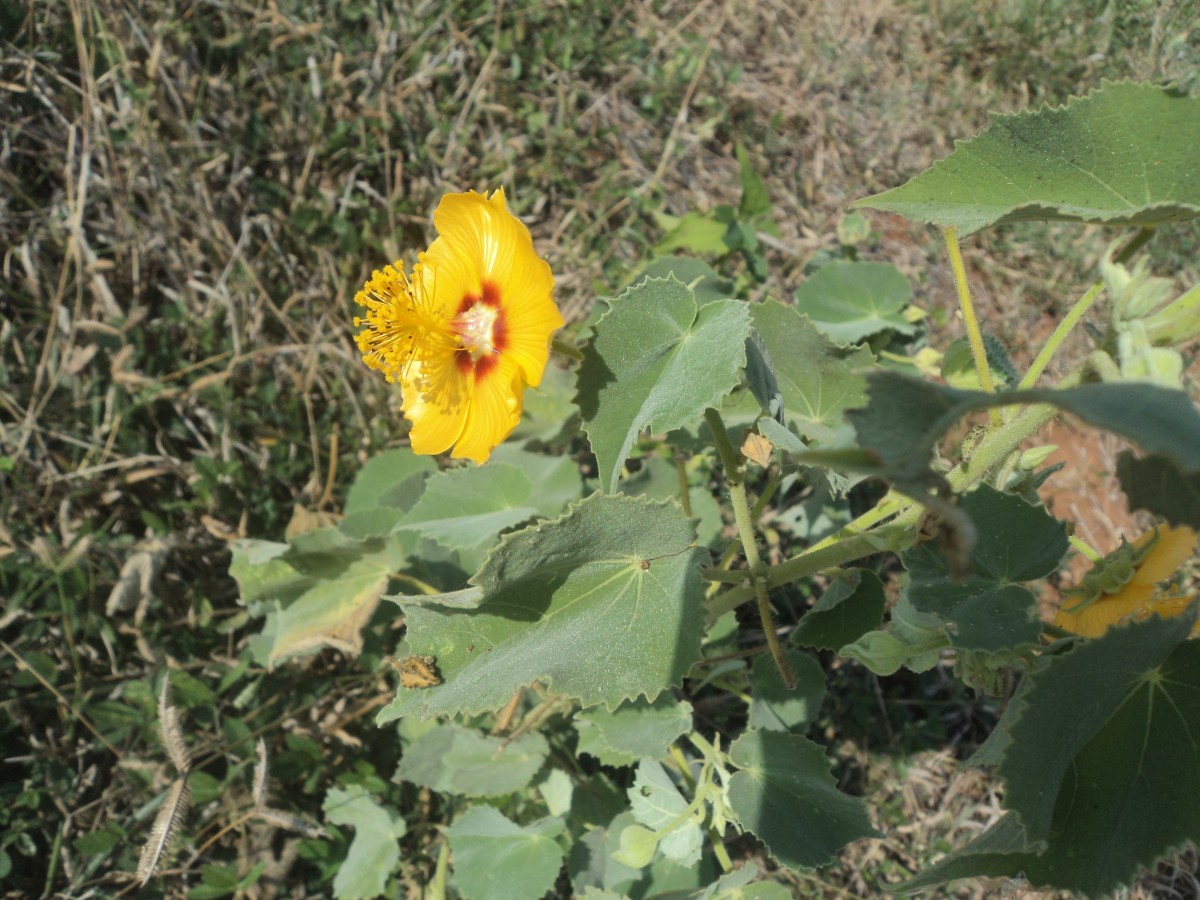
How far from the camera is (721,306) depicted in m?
1.08

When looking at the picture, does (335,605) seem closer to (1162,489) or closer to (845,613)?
(845,613)

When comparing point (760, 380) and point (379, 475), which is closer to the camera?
point (760, 380)

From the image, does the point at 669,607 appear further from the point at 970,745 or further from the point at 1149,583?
the point at 970,745

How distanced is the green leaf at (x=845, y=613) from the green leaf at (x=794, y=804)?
0.53 ft

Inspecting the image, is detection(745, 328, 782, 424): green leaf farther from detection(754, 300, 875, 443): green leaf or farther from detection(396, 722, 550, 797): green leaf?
detection(396, 722, 550, 797): green leaf

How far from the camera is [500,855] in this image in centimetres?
160

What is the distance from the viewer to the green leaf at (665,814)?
132cm

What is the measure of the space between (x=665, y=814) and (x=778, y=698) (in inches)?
12.0

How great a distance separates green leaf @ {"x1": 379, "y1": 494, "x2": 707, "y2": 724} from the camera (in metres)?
1.06

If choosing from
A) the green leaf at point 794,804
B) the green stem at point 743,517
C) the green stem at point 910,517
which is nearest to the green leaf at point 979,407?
the green stem at point 910,517

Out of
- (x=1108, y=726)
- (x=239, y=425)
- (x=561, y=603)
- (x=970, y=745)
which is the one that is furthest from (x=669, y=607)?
(x=239, y=425)

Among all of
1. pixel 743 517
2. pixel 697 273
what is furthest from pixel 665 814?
pixel 697 273

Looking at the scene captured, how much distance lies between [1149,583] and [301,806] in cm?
164

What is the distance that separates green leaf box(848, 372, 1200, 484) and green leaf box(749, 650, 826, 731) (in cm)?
99
